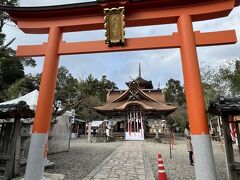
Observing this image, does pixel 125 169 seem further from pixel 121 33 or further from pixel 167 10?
pixel 167 10

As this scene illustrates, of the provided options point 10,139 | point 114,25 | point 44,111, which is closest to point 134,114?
point 10,139

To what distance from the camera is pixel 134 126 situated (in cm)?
2408

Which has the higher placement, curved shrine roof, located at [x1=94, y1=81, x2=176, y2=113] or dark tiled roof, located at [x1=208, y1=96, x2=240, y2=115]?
curved shrine roof, located at [x1=94, y1=81, x2=176, y2=113]

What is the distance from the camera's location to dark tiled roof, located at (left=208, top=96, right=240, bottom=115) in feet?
16.5

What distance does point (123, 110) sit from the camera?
24.5 metres

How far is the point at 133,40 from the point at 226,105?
3.19 m

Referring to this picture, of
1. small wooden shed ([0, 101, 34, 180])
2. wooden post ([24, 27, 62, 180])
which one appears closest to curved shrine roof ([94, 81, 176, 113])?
small wooden shed ([0, 101, 34, 180])

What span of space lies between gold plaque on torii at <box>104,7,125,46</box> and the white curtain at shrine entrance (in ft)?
60.7

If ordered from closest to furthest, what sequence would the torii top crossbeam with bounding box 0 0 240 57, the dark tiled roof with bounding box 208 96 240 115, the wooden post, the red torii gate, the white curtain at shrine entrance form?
1. the dark tiled roof with bounding box 208 96 240 115
2. the red torii gate
3. the wooden post
4. the torii top crossbeam with bounding box 0 0 240 57
5. the white curtain at shrine entrance

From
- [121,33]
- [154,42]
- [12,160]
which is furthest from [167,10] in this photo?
[12,160]

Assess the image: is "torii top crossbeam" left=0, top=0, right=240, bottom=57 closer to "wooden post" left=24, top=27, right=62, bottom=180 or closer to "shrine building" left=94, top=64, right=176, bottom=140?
"wooden post" left=24, top=27, right=62, bottom=180

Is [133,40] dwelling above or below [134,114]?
below

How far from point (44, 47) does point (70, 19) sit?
1.28m

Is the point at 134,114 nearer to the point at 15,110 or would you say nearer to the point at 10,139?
the point at 10,139
